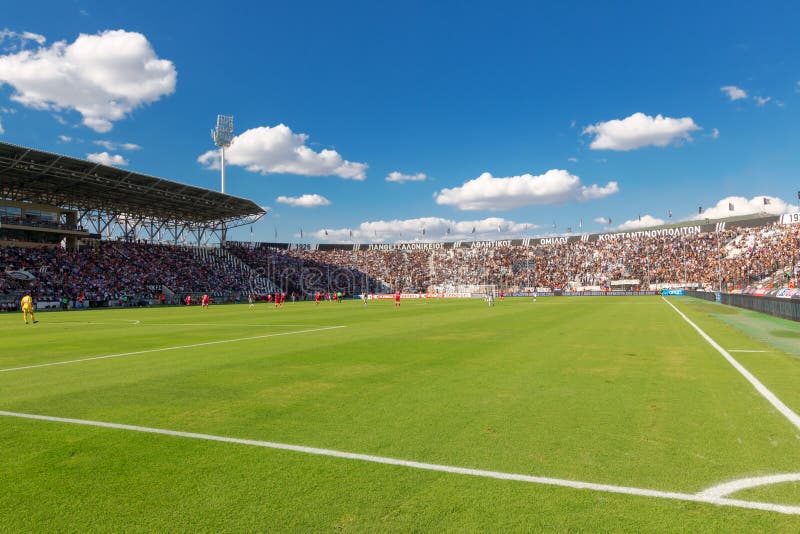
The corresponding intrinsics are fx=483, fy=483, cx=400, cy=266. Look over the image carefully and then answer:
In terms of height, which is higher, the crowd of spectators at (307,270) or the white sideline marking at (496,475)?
the crowd of spectators at (307,270)

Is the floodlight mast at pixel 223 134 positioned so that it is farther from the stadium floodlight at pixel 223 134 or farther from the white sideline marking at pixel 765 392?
the white sideline marking at pixel 765 392

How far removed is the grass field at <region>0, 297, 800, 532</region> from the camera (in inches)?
138

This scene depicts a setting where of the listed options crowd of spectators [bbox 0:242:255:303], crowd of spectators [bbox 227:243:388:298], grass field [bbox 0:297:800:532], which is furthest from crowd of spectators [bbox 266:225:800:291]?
grass field [bbox 0:297:800:532]

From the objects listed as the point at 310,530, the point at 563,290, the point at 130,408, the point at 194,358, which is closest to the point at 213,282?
the point at 563,290

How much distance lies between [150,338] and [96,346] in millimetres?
2389

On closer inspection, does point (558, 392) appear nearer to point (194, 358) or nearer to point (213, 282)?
point (194, 358)

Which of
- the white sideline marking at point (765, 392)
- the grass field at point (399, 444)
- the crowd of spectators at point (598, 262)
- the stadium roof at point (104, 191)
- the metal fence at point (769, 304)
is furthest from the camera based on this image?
the crowd of spectators at point (598, 262)

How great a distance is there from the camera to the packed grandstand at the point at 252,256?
52844 millimetres

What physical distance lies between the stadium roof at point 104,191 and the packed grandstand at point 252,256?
17 cm

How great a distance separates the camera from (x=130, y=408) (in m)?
6.75

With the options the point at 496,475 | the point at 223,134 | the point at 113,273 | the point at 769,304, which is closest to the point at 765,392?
the point at 496,475

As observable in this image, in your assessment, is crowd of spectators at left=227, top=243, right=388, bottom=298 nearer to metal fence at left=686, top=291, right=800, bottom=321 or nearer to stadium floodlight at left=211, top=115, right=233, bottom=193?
stadium floodlight at left=211, top=115, right=233, bottom=193

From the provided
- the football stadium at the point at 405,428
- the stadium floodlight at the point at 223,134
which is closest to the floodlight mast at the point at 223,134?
the stadium floodlight at the point at 223,134

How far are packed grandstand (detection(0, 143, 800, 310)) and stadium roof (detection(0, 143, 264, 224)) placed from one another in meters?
0.17
